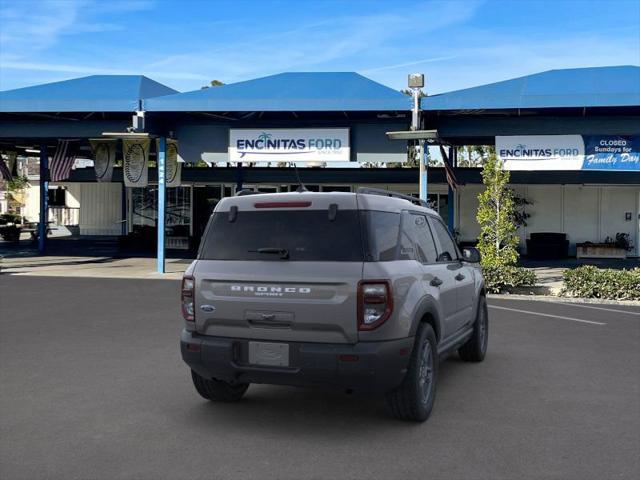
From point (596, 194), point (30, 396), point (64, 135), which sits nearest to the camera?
point (30, 396)

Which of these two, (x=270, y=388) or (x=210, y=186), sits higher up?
(x=210, y=186)

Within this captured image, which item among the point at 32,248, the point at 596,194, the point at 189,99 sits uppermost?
the point at 189,99

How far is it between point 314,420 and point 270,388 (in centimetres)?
113

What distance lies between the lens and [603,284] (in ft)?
46.8

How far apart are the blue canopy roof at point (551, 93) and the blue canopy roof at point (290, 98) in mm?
1355

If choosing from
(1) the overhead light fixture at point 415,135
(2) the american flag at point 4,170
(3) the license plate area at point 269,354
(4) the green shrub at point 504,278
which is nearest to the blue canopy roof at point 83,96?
(2) the american flag at point 4,170

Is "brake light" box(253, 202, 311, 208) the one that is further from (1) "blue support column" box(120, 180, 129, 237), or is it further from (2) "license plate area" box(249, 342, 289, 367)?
(1) "blue support column" box(120, 180, 129, 237)

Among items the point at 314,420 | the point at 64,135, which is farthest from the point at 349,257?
the point at 64,135

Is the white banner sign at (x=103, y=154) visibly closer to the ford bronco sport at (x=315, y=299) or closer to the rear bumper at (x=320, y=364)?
the ford bronco sport at (x=315, y=299)

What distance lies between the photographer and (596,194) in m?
27.3

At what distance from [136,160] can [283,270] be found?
17.0 m

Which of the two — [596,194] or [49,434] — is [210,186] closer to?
[596,194]

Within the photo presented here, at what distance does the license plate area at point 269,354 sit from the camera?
4969mm

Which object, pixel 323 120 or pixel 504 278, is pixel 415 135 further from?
pixel 504 278
